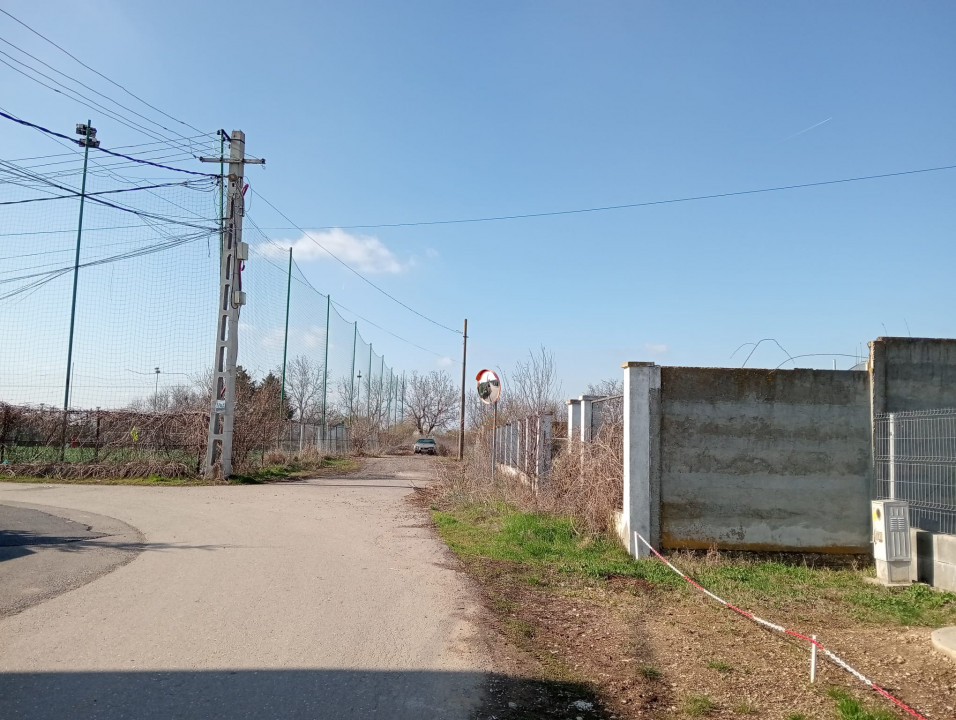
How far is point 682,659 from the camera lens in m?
5.92

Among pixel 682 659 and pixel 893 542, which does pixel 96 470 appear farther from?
pixel 893 542

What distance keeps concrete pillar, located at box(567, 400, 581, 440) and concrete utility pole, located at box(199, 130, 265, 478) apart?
11.7 m

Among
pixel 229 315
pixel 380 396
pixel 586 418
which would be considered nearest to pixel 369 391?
pixel 380 396

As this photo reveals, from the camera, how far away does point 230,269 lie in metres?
22.0

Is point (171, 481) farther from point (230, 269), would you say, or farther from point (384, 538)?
point (384, 538)

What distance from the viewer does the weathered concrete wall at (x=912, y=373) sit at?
10.1 metres

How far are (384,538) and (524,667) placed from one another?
6.43m

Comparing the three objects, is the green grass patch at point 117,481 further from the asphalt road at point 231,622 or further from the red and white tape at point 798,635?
the red and white tape at point 798,635

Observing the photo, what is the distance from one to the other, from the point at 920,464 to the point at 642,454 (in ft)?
11.3

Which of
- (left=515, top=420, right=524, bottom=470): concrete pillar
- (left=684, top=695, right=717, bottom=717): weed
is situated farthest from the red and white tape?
(left=515, top=420, right=524, bottom=470): concrete pillar

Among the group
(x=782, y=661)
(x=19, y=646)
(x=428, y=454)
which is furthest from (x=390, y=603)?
(x=428, y=454)

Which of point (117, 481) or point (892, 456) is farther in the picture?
point (117, 481)

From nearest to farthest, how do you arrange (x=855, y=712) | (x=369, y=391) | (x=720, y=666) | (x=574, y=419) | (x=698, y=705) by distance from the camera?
(x=855, y=712) < (x=698, y=705) < (x=720, y=666) < (x=574, y=419) < (x=369, y=391)

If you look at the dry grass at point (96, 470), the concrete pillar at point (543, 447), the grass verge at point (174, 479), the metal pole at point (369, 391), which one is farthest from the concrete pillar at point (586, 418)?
the metal pole at point (369, 391)
